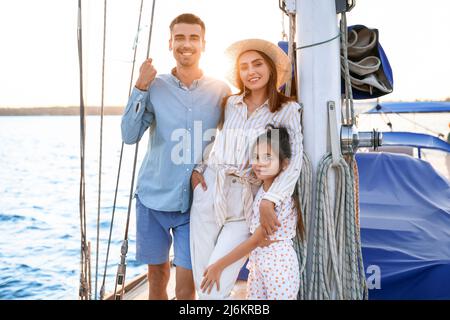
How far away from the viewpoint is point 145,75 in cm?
201

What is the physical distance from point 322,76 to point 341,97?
24 cm

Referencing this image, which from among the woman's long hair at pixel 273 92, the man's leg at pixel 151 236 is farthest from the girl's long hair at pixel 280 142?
the man's leg at pixel 151 236

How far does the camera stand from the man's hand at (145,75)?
2016 millimetres

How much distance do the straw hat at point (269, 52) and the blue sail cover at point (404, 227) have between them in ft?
4.24

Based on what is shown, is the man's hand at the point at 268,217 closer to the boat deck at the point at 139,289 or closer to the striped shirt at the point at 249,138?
the striped shirt at the point at 249,138

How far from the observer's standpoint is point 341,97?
6.72ft

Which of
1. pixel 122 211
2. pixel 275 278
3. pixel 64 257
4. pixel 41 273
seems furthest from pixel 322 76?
pixel 122 211

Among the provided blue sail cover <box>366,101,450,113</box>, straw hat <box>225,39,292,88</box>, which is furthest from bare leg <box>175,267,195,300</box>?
blue sail cover <box>366,101,450,113</box>

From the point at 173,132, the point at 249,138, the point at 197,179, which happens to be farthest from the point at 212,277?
the point at 173,132

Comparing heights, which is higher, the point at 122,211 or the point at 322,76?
the point at 322,76

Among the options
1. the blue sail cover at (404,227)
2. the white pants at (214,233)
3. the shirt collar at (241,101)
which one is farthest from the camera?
the blue sail cover at (404,227)

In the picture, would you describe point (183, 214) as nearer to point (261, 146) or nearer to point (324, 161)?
point (261, 146)

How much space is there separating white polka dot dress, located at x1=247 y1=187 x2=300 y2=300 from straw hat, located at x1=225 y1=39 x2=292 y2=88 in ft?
1.75

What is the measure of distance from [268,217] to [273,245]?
0.18 metres
